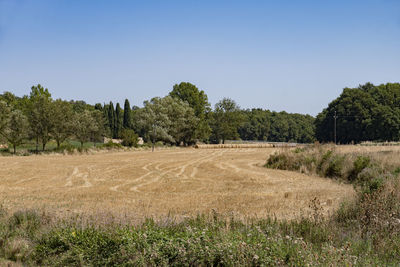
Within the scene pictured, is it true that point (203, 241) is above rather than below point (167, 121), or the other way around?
below

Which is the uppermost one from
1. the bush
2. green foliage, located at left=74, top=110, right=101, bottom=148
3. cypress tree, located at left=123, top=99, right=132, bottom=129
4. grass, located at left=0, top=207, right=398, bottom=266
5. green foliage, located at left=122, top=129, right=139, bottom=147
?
cypress tree, located at left=123, top=99, right=132, bottom=129

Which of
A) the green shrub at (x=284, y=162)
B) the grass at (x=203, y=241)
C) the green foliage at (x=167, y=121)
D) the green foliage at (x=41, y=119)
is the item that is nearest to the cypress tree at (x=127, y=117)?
the green foliage at (x=167, y=121)

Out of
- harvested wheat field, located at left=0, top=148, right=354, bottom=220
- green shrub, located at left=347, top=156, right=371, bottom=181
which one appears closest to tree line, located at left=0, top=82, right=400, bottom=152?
harvested wheat field, located at left=0, top=148, right=354, bottom=220

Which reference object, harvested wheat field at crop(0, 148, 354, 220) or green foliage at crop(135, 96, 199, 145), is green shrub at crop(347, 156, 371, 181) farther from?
green foliage at crop(135, 96, 199, 145)

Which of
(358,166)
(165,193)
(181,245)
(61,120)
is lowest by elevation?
(165,193)

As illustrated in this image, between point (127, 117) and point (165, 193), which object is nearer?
point (165, 193)

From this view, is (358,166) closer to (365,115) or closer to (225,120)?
(365,115)

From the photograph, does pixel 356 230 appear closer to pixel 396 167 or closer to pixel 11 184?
pixel 396 167

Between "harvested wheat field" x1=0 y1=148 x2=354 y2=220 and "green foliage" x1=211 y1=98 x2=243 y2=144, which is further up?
"green foliage" x1=211 y1=98 x2=243 y2=144

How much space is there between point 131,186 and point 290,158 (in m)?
12.6

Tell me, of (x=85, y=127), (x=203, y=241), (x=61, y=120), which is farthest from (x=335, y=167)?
(x=85, y=127)

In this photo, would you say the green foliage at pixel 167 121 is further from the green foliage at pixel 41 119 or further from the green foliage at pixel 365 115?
the green foliage at pixel 365 115

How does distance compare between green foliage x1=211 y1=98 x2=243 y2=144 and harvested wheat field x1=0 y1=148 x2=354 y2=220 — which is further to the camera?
green foliage x1=211 y1=98 x2=243 y2=144

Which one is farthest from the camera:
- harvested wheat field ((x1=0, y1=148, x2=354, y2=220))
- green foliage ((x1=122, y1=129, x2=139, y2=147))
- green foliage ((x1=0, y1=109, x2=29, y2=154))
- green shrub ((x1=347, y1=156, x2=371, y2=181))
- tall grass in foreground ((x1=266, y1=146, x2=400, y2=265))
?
green foliage ((x1=122, y1=129, x2=139, y2=147))
